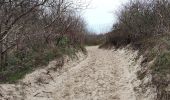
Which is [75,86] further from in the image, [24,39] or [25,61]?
[24,39]

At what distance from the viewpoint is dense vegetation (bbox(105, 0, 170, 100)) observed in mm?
8211

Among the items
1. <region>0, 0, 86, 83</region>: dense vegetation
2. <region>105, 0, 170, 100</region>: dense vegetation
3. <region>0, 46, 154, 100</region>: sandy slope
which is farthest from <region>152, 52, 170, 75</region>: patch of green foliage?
<region>0, 0, 86, 83</region>: dense vegetation

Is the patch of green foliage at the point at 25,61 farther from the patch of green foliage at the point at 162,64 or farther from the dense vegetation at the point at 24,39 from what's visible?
the patch of green foliage at the point at 162,64

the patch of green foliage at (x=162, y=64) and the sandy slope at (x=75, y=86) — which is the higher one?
the patch of green foliage at (x=162, y=64)

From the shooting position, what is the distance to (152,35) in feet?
50.1

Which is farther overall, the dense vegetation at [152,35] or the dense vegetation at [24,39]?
the dense vegetation at [24,39]

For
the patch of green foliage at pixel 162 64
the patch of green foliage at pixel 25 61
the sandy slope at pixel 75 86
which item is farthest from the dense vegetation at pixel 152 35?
the patch of green foliage at pixel 25 61

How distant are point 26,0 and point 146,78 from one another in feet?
16.4

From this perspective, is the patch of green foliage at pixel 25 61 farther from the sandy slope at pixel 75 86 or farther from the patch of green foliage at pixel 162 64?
the patch of green foliage at pixel 162 64

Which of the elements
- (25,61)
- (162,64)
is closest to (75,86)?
(25,61)

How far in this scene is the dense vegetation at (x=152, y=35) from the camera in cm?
821

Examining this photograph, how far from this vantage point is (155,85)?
782cm

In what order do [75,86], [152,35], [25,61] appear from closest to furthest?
[75,86] → [25,61] → [152,35]

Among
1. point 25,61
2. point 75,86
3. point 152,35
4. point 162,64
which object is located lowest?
point 75,86
